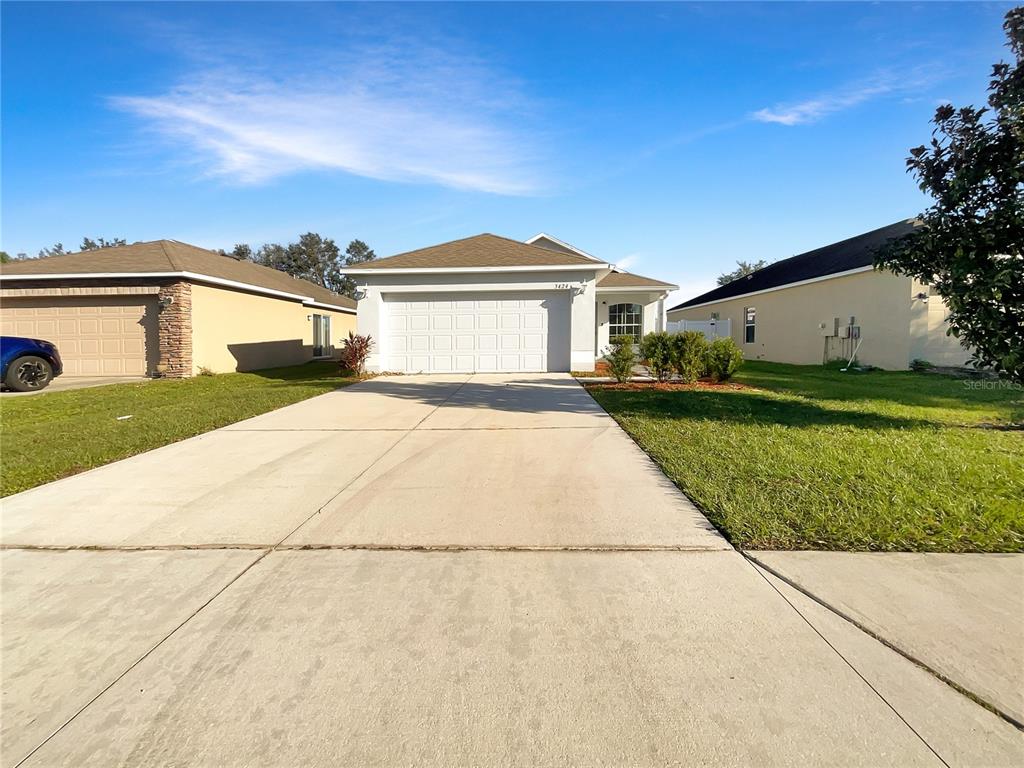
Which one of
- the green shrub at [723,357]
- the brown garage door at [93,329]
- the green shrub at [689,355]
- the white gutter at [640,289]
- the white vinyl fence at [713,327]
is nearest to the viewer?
the green shrub at [689,355]

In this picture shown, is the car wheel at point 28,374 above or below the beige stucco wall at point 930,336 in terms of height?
below

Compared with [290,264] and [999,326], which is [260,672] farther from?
[290,264]

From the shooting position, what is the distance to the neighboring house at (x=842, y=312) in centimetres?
1484

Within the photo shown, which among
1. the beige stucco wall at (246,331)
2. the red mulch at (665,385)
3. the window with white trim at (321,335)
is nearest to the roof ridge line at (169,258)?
the beige stucco wall at (246,331)

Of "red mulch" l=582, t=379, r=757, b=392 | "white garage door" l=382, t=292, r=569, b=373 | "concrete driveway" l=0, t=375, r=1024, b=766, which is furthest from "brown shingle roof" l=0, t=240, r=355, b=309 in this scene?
"concrete driveway" l=0, t=375, r=1024, b=766

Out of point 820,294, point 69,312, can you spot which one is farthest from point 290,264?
point 820,294

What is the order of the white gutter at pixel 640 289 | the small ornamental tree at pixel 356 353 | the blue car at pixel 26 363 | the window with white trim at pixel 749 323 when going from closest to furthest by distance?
the blue car at pixel 26 363 < the small ornamental tree at pixel 356 353 < the white gutter at pixel 640 289 < the window with white trim at pixel 749 323

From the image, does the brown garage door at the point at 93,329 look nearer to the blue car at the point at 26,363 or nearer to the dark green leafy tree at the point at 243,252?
the blue car at the point at 26,363

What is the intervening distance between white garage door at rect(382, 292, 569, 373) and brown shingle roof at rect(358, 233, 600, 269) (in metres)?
0.93

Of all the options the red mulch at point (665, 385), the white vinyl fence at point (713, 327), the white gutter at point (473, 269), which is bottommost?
the red mulch at point (665, 385)

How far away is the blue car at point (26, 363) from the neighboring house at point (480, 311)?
763 centimetres

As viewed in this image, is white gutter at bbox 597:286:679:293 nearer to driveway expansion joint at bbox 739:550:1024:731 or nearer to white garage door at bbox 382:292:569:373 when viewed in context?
white garage door at bbox 382:292:569:373

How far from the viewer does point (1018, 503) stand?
4074 mm

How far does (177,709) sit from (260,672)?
1.04 ft
